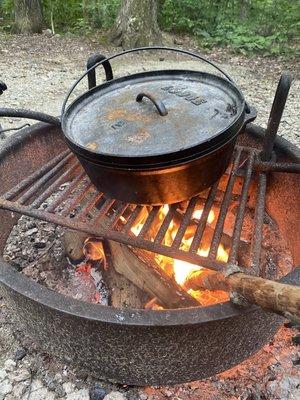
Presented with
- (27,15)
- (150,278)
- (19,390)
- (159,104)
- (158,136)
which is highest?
(159,104)

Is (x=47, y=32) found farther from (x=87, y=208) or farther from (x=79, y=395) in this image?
(x=79, y=395)

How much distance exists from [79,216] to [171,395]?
926mm

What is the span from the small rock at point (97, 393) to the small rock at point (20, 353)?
404 mm

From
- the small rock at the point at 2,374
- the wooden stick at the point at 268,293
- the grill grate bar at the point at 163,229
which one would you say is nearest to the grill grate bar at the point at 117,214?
the grill grate bar at the point at 163,229

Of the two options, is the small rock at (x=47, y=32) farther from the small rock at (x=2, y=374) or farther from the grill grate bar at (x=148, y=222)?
the small rock at (x=2, y=374)

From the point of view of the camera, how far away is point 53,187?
2006 millimetres

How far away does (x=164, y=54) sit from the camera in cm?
561

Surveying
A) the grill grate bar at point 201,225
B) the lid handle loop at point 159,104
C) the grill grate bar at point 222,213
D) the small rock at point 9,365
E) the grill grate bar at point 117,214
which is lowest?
the small rock at point 9,365

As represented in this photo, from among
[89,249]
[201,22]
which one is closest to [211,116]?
[89,249]

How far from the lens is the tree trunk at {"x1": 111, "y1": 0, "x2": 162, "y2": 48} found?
5.59 m

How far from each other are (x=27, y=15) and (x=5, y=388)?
6.22m

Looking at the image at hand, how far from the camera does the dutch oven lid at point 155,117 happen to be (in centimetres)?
148

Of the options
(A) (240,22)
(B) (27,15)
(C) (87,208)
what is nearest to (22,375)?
(C) (87,208)

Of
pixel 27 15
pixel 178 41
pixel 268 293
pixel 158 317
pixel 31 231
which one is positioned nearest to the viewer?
pixel 268 293
